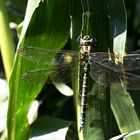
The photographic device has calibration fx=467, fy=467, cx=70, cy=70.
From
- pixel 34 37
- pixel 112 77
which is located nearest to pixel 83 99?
pixel 112 77

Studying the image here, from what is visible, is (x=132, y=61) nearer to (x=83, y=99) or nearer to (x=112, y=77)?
(x=112, y=77)

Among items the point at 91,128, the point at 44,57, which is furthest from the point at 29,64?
the point at 91,128

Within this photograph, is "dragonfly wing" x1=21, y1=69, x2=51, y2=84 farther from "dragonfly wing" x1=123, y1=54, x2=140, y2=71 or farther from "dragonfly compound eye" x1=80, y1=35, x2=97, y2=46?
"dragonfly wing" x1=123, y1=54, x2=140, y2=71

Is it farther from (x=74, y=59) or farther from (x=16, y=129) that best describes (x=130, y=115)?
(x=16, y=129)

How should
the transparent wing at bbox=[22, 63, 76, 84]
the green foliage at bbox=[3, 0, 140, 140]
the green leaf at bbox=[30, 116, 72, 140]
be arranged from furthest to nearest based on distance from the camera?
the green leaf at bbox=[30, 116, 72, 140]
the transparent wing at bbox=[22, 63, 76, 84]
the green foliage at bbox=[3, 0, 140, 140]

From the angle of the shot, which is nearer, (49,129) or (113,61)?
(113,61)

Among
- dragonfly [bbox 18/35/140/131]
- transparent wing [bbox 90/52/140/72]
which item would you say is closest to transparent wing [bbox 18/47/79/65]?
dragonfly [bbox 18/35/140/131]
